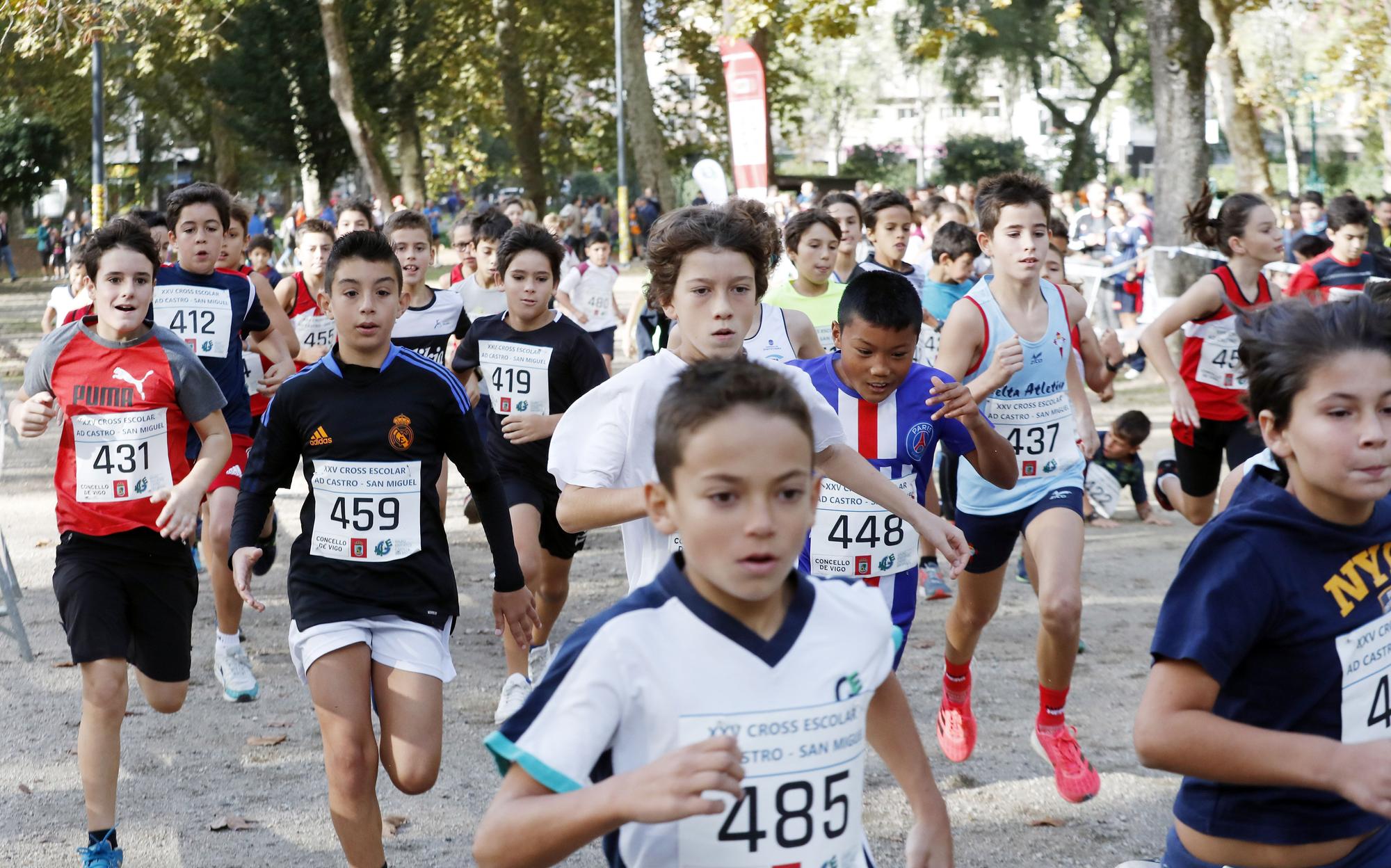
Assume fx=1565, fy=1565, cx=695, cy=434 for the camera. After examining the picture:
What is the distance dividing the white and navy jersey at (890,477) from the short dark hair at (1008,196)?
112 cm

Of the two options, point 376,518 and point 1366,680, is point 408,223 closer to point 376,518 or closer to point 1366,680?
point 376,518

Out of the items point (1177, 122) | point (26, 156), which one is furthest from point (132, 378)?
point (26, 156)

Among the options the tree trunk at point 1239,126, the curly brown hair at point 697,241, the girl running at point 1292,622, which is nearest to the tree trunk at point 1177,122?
the tree trunk at point 1239,126

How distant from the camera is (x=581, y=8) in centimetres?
4366

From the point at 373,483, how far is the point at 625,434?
2.99 ft

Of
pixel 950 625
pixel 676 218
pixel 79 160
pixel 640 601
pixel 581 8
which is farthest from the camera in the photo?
pixel 79 160

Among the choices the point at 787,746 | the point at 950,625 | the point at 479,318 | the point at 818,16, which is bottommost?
the point at 950,625

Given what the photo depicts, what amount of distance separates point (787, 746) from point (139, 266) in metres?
3.48

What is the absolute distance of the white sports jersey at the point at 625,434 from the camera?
3.97 meters

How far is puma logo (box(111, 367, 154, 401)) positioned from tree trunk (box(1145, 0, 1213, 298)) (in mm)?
12643

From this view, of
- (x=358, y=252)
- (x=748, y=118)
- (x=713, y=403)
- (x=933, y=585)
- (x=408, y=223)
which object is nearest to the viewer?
(x=713, y=403)

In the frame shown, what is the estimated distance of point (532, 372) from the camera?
7.04m

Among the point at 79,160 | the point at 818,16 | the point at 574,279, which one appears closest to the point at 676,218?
the point at 574,279

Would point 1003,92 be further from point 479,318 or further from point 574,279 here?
point 479,318
